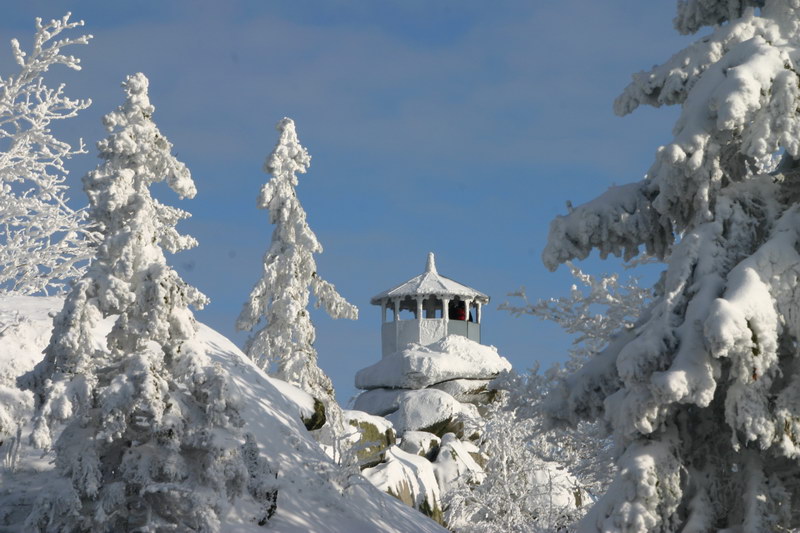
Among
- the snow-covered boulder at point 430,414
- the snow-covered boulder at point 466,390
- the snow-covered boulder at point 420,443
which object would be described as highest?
the snow-covered boulder at point 466,390

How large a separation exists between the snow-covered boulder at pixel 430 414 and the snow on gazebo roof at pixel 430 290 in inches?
374

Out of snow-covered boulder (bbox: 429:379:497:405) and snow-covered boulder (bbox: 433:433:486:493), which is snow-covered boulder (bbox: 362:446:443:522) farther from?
snow-covered boulder (bbox: 429:379:497:405)

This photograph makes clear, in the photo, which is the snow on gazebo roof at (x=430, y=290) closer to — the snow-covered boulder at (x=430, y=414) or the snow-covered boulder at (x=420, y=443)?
the snow-covered boulder at (x=430, y=414)

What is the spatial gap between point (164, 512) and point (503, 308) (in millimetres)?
6632

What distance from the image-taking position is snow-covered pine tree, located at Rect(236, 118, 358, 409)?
27.4m

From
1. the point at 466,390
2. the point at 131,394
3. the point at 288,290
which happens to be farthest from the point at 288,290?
the point at 131,394

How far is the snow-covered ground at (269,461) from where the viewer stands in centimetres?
1438

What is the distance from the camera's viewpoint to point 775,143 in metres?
10.7

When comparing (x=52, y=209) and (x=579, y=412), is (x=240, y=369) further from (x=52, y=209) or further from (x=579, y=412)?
(x=579, y=412)

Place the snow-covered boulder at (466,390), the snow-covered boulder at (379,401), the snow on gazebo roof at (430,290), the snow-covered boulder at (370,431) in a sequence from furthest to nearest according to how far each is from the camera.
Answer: the snow on gazebo roof at (430,290) → the snow-covered boulder at (466,390) → the snow-covered boulder at (379,401) → the snow-covered boulder at (370,431)

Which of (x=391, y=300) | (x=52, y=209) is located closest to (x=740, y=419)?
(x=52, y=209)

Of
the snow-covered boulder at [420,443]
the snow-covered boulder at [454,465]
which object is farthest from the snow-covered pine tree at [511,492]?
the snow-covered boulder at [420,443]

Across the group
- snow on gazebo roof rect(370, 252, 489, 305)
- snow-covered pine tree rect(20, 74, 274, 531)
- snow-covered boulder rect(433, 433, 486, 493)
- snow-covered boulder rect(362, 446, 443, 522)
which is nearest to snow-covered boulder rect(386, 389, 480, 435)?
snow-covered boulder rect(433, 433, 486, 493)

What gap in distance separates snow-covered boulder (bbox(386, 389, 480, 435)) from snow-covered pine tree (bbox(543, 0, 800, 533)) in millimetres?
18555
